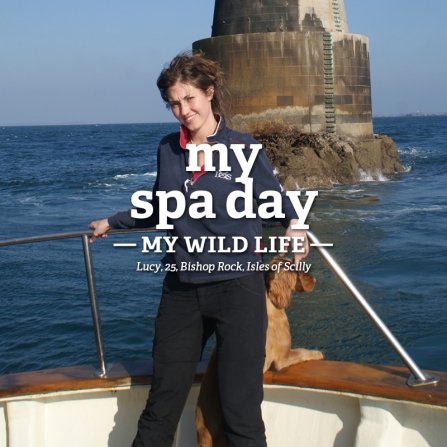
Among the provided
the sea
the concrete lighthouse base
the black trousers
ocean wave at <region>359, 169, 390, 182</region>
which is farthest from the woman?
ocean wave at <region>359, 169, 390, 182</region>

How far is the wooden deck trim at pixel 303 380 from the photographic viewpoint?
2.74 m

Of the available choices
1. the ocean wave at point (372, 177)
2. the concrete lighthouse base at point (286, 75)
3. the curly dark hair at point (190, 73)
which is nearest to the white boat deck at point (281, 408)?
the curly dark hair at point (190, 73)

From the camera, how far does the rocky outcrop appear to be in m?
22.4

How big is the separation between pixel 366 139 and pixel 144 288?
17.4 m

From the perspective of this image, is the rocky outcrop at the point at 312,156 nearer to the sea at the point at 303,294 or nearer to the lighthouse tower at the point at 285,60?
the lighthouse tower at the point at 285,60

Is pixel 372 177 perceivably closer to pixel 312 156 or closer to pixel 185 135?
pixel 312 156

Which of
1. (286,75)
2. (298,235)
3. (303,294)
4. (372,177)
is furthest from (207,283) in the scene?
(372,177)

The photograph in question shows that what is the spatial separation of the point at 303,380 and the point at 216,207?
863mm

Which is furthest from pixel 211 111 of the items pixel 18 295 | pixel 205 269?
pixel 18 295

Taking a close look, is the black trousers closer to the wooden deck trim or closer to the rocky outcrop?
the wooden deck trim

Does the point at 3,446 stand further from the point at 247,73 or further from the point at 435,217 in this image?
the point at 247,73

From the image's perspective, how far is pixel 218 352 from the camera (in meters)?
2.78

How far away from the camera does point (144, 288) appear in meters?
9.76

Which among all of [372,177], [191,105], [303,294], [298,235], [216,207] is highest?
[191,105]
